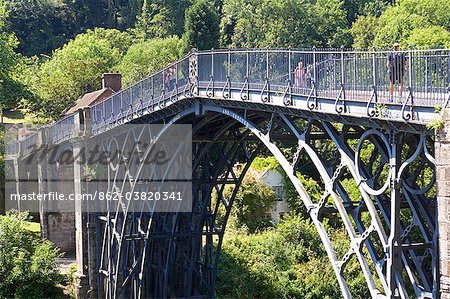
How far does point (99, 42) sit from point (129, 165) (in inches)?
1637

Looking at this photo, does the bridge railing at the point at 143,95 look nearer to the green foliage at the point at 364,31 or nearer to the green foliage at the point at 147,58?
the green foliage at the point at 147,58

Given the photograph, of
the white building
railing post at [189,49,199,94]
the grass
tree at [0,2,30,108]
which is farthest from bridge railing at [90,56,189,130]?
tree at [0,2,30,108]

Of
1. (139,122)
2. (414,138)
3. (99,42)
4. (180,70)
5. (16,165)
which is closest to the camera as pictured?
(414,138)

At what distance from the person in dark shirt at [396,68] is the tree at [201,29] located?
39.0 meters

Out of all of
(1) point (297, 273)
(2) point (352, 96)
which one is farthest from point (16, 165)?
(2) point (352, 96)

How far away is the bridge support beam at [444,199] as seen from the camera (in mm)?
10234

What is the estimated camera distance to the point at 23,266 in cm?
2881

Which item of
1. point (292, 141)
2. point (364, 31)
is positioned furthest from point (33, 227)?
point (364, 31)

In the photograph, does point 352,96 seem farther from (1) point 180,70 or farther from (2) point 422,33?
(2) point 422,33

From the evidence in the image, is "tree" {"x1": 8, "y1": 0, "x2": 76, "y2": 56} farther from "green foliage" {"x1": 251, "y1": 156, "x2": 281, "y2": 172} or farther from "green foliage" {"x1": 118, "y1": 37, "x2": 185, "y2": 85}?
"green foliage" {"x1": 251, "y1": 156, "x2": 281, "y2": 172}

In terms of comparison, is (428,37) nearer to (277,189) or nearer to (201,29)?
(277,189)

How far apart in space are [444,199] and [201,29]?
4266cm

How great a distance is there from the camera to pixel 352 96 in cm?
1340

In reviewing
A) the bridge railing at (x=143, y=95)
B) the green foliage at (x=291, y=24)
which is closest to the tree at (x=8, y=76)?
the green foliage at (x=291, y=24)
